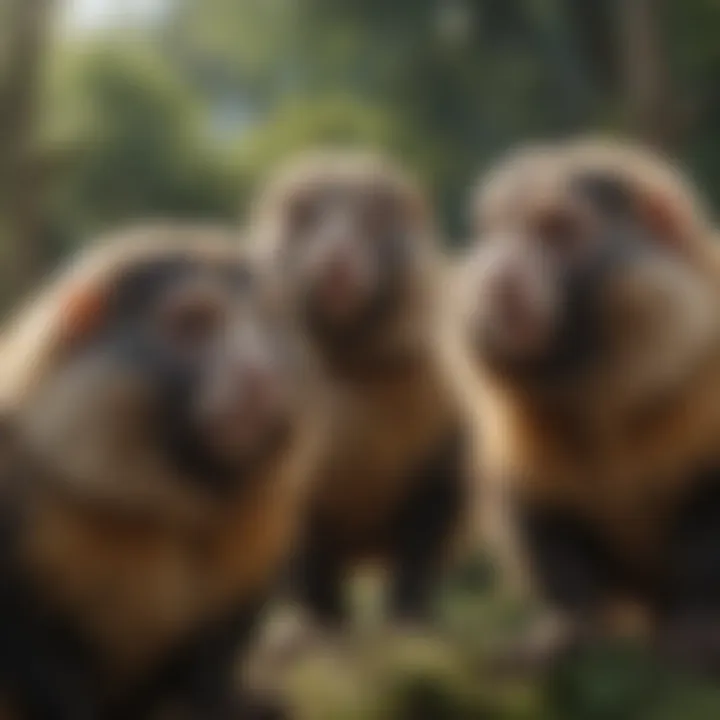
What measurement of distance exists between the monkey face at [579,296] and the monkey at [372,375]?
13cm

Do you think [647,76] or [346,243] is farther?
[647,76]

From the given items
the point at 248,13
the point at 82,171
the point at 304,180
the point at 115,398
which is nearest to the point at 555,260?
the point at 304,180

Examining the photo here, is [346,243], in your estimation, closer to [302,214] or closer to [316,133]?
[302,214]

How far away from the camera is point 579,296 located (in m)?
1.25

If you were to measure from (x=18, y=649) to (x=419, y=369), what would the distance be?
53 cm

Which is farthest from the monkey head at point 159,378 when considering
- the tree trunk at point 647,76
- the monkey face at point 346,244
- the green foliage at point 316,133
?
the tree trunk at point 647,76

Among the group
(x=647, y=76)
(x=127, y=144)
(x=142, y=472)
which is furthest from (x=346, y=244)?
(x=647, y=76)

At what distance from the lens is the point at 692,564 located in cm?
126

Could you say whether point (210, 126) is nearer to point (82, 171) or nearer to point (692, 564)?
point (82, 171)

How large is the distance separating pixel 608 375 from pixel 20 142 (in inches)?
31.0

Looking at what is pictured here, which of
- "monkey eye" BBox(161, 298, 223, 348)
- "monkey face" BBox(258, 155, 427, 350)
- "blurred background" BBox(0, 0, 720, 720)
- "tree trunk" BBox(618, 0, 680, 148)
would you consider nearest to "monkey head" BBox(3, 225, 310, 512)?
"monkey eye" BBox(161, 298, 223, 348)

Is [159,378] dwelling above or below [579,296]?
below

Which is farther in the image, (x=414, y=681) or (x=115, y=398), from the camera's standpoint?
(x=414, y=681)

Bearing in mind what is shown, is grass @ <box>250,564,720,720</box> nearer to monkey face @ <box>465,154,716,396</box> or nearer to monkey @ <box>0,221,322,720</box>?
monkey @ <box>0,221,322,720</box>
